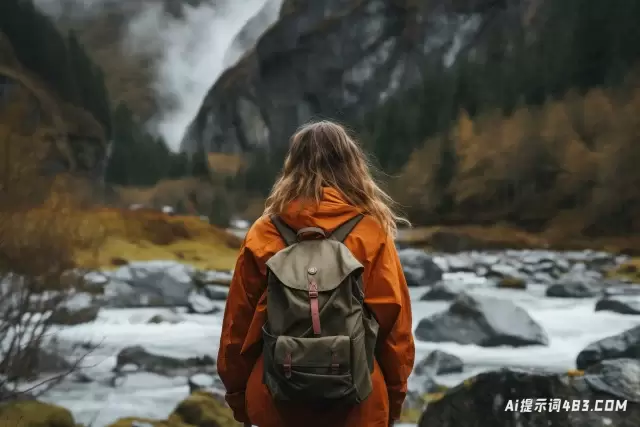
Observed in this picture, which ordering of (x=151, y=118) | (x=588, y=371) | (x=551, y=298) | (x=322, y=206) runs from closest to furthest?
(x=322, y=206), (x=588, y=371), (x=551, y=298), (x=151, y=118)

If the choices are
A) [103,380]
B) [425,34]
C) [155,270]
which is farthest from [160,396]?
[425,34]

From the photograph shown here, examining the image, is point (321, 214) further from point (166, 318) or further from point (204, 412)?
point (166, 318)

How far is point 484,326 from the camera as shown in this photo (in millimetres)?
6766

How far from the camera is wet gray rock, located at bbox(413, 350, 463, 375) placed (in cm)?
659

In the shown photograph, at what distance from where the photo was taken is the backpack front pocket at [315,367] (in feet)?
7.32

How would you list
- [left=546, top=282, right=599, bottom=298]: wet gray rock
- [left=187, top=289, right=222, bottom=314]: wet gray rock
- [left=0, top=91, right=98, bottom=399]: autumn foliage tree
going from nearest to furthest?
[left=0, top=91, right=98, bottom=399]: autumn foliage tree
[left=546, top=282, right=599, bottom=298]: wet gray rock
[left=187, top=289, right=222, bottom=314]: wet gray rock

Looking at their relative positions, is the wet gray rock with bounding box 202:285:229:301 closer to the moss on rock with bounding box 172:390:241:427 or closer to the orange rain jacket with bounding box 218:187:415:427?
the moss on rock with bounding box 172:390:241:427

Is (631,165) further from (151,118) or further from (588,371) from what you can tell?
(151,118)

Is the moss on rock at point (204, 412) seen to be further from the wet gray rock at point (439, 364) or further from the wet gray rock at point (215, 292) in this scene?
the wet gray rock at point (439, 364)

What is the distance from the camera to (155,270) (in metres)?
6.91

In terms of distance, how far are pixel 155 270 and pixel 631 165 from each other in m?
4.39

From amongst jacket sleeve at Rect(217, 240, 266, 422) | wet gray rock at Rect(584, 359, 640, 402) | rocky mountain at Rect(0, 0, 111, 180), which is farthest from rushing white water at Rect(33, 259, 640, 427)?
jacket sleeve at Rect(217, 240, 266, 422)

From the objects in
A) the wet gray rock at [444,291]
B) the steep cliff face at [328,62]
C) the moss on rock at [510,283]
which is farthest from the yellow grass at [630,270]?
the steep cliff face at [328,62]

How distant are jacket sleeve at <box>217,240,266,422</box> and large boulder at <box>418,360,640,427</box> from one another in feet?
12.5
